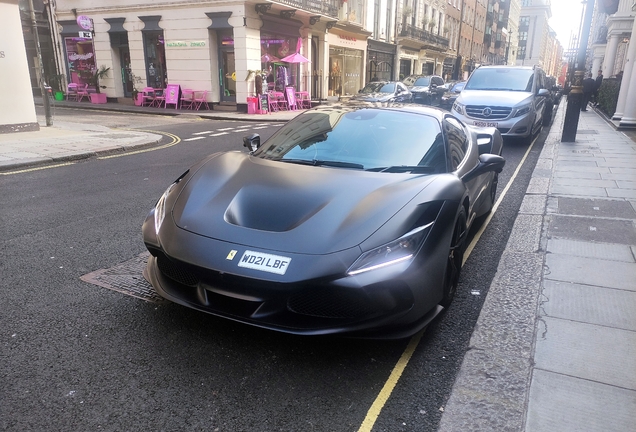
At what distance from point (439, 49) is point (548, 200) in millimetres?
45454

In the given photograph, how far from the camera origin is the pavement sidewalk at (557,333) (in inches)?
92.7

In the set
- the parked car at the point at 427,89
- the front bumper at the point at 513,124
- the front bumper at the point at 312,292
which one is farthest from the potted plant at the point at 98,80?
the front bumper at the point at 312,292

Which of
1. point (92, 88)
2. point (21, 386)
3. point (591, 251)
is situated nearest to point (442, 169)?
point (591, 251)

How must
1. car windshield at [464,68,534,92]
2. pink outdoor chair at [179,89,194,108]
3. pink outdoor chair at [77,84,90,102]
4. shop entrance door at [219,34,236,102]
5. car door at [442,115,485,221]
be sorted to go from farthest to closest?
1. pink outdoor chair at [77,84,90,102]
2. pink outdoor chair at [179,89,194,108]
3. shop entrance door at [219,34,236,102]
4. car windshield at [464,68,534,92]
5. car door at [442,115,485,221]

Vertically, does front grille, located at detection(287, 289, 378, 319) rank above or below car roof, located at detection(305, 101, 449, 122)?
below

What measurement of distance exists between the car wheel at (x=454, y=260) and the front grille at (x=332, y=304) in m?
0.79

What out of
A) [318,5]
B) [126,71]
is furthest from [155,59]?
[318,5]

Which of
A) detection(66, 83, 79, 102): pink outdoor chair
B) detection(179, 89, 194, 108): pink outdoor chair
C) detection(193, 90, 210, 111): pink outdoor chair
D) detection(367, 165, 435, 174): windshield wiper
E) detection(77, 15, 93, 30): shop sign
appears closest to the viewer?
detection(367, 165, 435, 174): windshield wiper

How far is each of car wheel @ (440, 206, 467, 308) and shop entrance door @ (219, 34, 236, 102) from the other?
64.5ft

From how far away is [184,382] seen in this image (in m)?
2.54

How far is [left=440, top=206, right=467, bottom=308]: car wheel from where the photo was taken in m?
3.23

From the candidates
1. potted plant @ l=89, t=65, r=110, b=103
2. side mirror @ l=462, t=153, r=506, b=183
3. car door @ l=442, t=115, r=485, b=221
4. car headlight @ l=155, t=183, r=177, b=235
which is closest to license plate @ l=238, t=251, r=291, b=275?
car headlight @ l=155, t=183, r=177, b=235

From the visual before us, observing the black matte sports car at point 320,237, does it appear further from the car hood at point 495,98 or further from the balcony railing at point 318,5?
the balcony railing at point 318,5

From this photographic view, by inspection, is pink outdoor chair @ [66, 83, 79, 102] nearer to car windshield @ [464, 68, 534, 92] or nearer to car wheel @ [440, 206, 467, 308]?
car windshield @ [464, 68, 534, 92]
